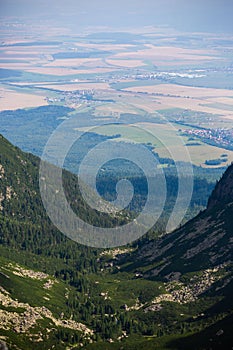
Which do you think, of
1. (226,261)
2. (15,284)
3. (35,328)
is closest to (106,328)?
(35,328)

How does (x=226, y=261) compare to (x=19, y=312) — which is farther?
(x=226, y=261)

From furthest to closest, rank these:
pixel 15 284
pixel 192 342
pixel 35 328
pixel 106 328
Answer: pixel 15 284 < pixel 106 328 < pixel 35 328 < pixel 192 342

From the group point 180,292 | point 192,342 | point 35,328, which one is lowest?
point 192,342

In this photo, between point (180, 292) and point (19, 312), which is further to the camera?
point (180, 292)

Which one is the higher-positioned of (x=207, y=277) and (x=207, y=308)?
(x=207, y=277)

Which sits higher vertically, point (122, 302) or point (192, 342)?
point (122, 302)

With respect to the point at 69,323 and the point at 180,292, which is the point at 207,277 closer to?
the point at 180,292

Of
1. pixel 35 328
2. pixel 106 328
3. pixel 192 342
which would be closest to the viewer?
pixel 192 342

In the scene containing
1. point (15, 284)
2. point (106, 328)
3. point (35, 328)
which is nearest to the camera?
point (35, 328)

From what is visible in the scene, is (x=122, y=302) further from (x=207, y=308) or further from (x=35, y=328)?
(x=35, y=328)
